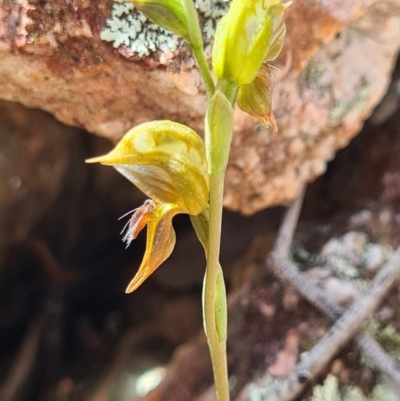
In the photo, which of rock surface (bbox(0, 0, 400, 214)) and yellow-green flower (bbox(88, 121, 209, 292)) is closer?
yellow-green flower (bbox(88, 121, 209, 292))

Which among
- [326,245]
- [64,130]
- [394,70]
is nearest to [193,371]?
[326,245]

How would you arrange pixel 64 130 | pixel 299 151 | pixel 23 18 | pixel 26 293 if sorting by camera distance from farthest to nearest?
pixel 26 293 → pixel 64 130 → pixel 299 151 → pixel 23 18

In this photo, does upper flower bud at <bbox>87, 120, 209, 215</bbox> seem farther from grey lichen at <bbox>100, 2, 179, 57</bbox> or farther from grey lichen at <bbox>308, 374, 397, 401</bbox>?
grey lichen at <bbox>308, 374, 397, 401</bbox>

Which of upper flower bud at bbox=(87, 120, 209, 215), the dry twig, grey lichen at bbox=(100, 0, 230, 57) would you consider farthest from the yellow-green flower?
the dry twig

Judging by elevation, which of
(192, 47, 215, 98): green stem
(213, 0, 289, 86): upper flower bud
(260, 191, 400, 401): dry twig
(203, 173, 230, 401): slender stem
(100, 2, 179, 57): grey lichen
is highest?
(213, 0, 289, 86): upper flower bud

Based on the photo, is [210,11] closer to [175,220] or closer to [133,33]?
[133,33]

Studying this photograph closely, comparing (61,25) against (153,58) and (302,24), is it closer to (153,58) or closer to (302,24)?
(153,58)

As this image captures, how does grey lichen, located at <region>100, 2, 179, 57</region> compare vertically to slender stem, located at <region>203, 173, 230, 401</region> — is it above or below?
above
